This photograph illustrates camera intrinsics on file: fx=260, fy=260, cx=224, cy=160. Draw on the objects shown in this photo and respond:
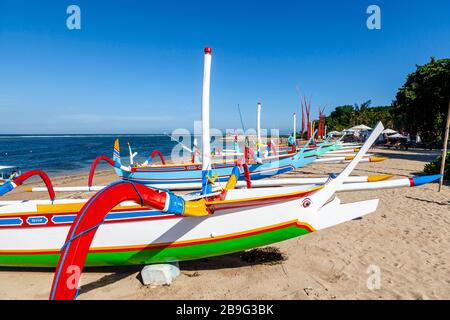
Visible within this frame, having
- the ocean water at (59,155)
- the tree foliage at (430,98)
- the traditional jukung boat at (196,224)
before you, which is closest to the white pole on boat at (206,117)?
the traditional jukung boat at (196,224)

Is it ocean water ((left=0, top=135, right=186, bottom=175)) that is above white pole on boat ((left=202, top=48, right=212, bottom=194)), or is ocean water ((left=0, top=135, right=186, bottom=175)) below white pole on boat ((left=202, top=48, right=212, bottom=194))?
below

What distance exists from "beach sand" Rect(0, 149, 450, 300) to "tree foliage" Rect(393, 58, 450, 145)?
20.6 meters

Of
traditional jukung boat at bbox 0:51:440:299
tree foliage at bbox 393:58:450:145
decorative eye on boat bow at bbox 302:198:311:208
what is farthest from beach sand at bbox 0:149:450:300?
tree foliage at bbox 393:58:450:145

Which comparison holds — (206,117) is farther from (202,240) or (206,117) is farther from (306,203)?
(306,203)

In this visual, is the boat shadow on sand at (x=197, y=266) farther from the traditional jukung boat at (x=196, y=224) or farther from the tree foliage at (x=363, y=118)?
the tree foliage at (x=363, y=118)

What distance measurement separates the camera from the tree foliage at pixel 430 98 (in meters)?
21.6

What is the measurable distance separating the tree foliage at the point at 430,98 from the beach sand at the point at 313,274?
20.6 meters

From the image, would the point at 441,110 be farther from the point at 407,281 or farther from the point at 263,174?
the point at 407,281

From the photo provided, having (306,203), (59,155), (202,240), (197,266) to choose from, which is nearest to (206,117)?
(202,240)

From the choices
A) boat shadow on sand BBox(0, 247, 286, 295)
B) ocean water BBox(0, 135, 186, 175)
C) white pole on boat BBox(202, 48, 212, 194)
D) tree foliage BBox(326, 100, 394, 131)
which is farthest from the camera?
tree foliage BBox(326, 100, 394, 131)

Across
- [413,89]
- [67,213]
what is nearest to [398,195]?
[67,213]

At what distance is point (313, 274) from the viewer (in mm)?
4746

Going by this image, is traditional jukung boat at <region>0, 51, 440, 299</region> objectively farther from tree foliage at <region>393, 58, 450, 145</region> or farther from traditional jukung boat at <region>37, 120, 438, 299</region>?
tree foliage at <region>393, 58, 450, 145</region>

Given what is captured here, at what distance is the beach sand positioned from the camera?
13.8 feet
